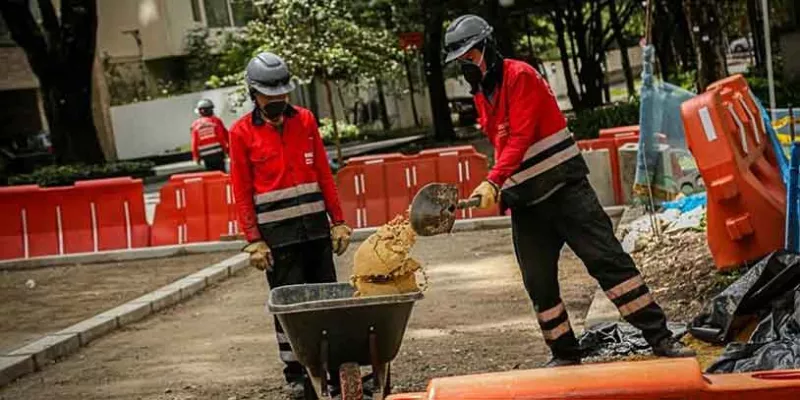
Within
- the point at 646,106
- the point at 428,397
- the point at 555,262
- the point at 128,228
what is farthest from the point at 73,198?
the point at 428,397

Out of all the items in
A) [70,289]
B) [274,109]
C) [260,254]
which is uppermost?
[274,109]

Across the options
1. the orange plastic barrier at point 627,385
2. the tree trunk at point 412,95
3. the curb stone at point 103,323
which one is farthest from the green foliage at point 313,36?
the orange plastic barrier at point 627,385

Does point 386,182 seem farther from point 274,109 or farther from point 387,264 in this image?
point 387,264

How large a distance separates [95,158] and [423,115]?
24113 mm

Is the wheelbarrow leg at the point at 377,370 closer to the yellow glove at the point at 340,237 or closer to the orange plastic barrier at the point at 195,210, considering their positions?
the yellow glove at the point at 340,237

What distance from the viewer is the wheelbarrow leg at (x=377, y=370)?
209 inches

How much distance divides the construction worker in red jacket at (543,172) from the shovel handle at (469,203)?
277 millimetres

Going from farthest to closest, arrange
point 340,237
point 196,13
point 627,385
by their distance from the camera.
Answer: point 196,13 < point 340,237 < point 627,385

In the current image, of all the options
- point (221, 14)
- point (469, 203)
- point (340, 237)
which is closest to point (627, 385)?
point (469, 203)

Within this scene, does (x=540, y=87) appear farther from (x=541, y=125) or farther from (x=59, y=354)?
(x=59, y=354)

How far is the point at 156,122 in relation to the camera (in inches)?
1534

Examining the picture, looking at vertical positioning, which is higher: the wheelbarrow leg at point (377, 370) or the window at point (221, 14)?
the window at point (221, 14)

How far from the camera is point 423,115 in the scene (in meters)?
46.8

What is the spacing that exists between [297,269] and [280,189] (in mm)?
432
